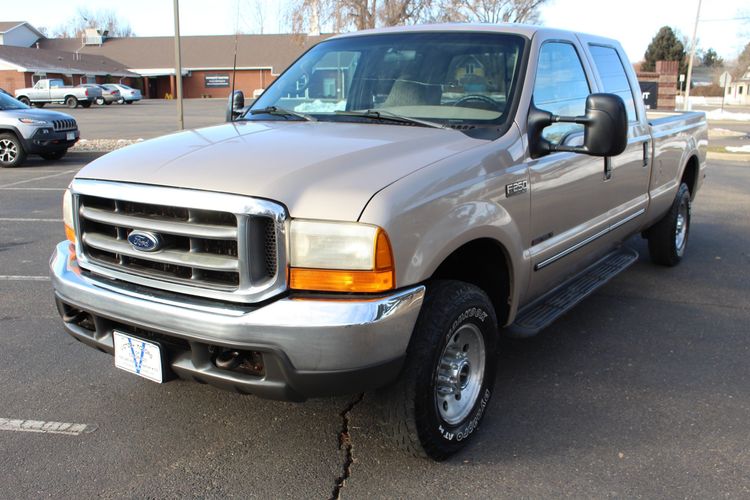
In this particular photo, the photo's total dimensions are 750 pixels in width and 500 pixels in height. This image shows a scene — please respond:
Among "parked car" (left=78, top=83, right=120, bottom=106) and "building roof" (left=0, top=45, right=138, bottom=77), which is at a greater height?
"building roof" (left=0, top=45, right=138, bottom=77)

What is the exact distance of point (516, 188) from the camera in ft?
11.2

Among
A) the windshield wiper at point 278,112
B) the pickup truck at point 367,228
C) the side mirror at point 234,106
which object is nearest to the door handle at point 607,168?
the pickup truck at point 367,228

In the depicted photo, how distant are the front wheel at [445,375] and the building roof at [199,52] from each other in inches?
2588

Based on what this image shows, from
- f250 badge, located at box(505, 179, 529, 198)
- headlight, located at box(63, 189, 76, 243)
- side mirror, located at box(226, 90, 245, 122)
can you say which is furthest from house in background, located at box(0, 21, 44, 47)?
f250 badge, located at box(505, 179, 529, 198)

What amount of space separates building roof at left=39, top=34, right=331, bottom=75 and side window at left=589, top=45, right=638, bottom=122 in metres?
63.7

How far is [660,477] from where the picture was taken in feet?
9.83

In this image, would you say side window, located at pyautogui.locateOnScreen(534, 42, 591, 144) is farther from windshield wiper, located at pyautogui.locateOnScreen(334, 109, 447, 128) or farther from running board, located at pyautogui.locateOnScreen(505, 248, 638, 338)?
running board, located at pyautogui.locateOnScreen(505, 248, 638, 338)

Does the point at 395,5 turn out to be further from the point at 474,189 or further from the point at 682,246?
the point at 474,189

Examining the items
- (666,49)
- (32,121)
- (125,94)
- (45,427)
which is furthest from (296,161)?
(666,49)

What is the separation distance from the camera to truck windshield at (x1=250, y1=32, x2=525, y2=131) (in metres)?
3.73

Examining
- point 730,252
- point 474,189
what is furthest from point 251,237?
point 730,252

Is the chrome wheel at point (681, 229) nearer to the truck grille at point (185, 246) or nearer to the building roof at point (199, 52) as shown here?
the truck grille at point (185, 246)

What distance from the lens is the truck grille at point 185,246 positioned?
2609 mm

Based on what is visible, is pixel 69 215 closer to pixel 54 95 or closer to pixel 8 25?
pixel 54 95
